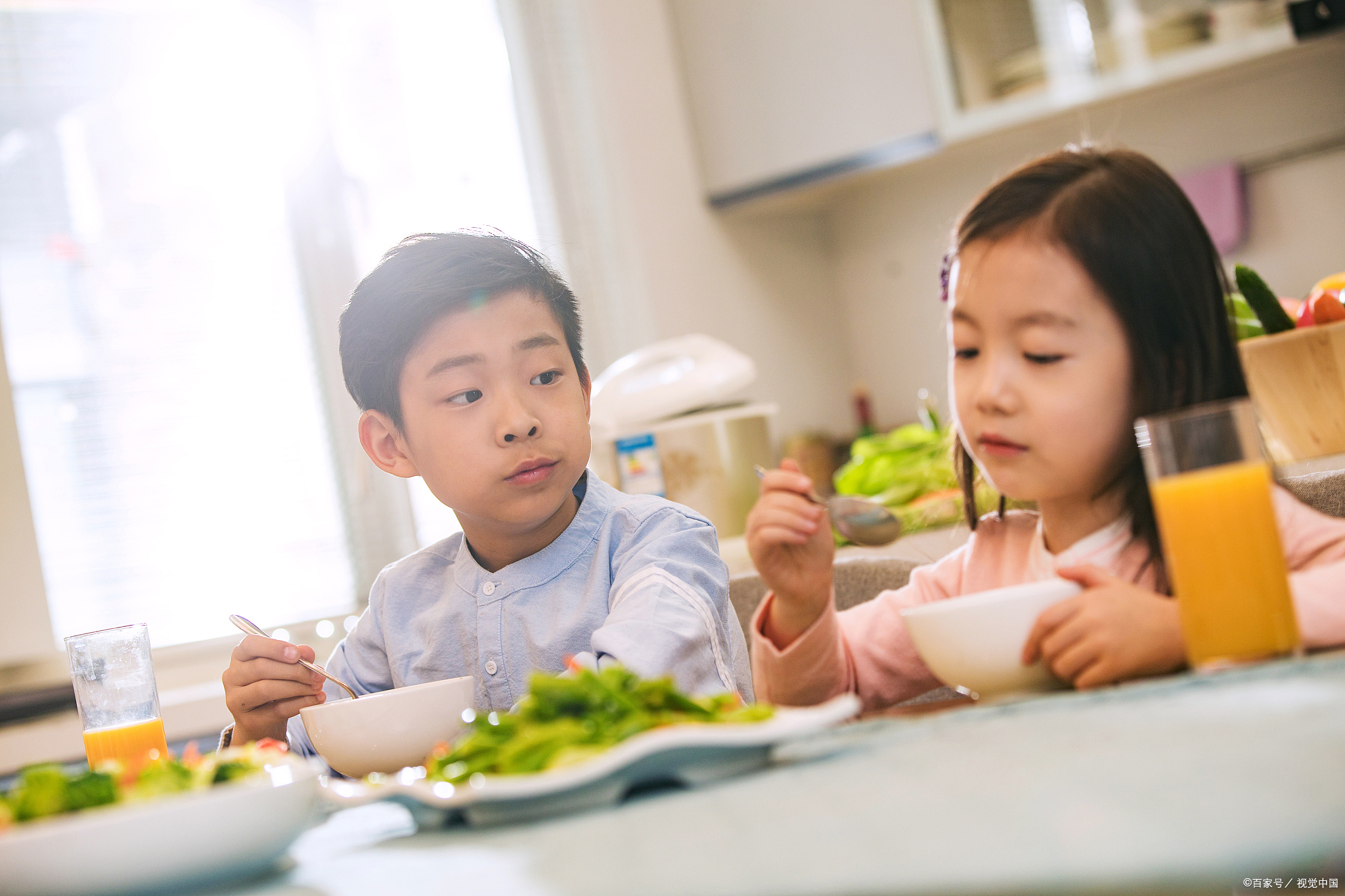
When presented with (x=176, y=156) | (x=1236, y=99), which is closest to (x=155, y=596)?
(x=176, y=156)

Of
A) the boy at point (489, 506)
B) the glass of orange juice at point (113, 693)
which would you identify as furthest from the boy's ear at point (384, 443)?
the glass of orange juice at point (113, 693)

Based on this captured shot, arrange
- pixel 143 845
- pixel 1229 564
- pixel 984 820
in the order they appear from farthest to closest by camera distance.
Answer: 1. pixel 1229 564
2. pixel 143 845
3. pixel 984 820

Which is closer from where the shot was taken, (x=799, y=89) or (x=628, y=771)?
(x=628, y=771)

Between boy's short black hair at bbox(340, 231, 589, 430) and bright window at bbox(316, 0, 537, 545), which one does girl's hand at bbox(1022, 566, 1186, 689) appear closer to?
boy's short black hair at bbox(340, 231, 589, 430)

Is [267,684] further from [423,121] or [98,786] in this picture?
[423,121]

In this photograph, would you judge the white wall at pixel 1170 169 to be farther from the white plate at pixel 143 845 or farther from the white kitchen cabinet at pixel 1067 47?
the white plate at pixel 143 845

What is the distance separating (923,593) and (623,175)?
201 cm

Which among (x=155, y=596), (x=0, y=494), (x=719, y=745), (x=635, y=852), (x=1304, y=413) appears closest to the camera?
(x=635, y=852)

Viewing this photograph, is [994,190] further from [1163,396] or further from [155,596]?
[155,596]

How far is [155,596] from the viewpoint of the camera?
A: 7.88 feet

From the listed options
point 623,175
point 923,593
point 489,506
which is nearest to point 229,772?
point 489,506

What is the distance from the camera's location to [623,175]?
2926 mm

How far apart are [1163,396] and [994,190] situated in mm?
213

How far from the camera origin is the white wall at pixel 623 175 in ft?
9.62
